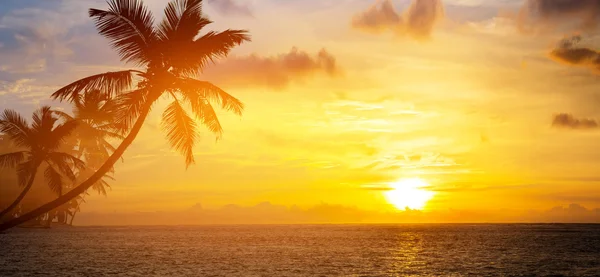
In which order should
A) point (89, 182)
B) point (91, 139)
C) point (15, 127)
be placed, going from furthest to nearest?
point (91, 139) → point (15, 127) → point (89, 182)

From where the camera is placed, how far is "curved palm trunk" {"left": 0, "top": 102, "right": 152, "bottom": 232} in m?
20.1

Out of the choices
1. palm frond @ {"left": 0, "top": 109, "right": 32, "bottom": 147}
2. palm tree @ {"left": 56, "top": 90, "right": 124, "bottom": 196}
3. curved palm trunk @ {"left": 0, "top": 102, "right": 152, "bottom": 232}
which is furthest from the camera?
palm tree @ {"left": 56, "top": 90, "right": 124, "bottom": 196}

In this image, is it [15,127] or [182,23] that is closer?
[182,23]

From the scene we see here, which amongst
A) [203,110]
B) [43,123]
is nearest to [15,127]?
[43,123]

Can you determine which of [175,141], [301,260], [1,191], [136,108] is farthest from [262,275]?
[1,191]

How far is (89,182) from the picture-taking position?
2061 cm

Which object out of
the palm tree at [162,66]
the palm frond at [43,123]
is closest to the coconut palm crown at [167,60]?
the palm tree at [162,66]

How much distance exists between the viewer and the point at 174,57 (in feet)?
Answer: 73.6

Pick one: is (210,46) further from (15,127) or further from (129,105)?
(15,127)

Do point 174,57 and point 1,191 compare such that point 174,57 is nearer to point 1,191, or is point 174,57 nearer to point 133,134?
point 133,134

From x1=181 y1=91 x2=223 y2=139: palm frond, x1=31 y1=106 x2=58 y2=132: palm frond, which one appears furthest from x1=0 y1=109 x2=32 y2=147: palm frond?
x1=181 y1=91 x2=223 y2=139: palm frond

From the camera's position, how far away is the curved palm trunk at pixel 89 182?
2008cm

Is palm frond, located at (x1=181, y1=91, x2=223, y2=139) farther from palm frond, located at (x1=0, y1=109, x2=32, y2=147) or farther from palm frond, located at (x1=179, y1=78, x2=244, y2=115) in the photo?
palm frond, located at (x1=0, y1=109, x2=32, y2=147)

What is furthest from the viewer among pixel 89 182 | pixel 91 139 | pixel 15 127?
pixel 91 139
